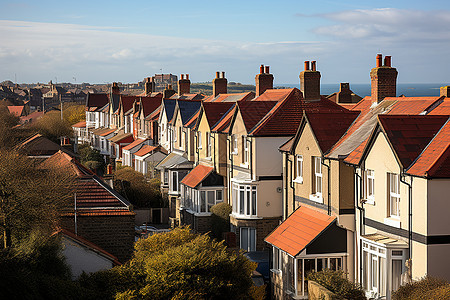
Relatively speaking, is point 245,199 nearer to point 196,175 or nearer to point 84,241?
point 196,175

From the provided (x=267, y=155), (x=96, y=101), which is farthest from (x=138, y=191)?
(x=96, y=101)

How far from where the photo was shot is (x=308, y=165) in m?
26.2

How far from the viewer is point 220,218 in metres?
36.1

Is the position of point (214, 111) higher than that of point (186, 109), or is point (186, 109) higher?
point (186, 109)

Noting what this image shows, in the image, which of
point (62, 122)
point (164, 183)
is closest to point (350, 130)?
point (164, 183)

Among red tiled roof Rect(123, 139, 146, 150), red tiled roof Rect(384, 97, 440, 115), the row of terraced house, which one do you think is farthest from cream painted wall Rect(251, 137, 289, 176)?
red tiled roof Rect(123, 139, 146, 150)

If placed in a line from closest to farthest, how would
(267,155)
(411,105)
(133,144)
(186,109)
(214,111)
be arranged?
1. (411,105)
2. (267,155)
3. (214,111)
4. (186,109)
5. (133,144)

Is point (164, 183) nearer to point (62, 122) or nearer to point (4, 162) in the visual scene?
point (4, 162)

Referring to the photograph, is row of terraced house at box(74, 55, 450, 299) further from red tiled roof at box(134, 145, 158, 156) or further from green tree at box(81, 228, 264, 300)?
red tiled roof at box(134, 145, 158, 156)

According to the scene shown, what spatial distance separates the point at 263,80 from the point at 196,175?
7674 mm

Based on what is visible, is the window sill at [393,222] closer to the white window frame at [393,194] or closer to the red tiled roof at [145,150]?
the white window frame at [393,194]

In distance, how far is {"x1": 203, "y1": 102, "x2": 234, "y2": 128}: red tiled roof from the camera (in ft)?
132

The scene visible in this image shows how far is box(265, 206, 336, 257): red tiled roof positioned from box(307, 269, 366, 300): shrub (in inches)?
66.6

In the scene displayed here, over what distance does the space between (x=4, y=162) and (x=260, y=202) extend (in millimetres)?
13330
